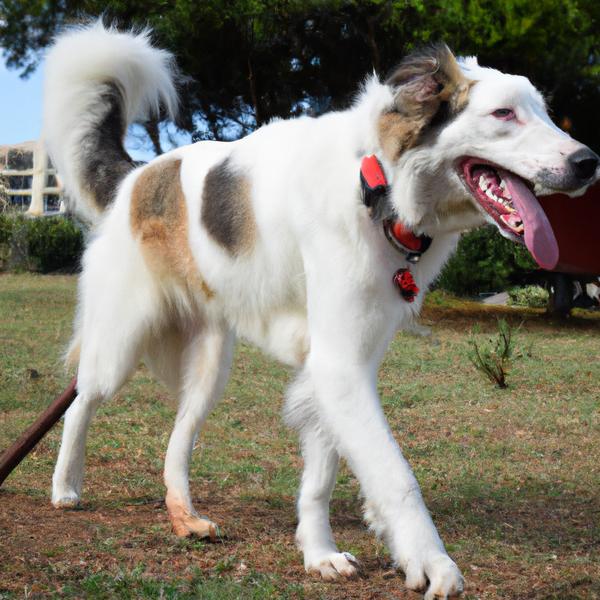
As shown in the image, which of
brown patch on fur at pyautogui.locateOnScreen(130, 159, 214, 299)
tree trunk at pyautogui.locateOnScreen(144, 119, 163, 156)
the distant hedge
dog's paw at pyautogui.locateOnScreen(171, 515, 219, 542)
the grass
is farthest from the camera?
the distant hedge

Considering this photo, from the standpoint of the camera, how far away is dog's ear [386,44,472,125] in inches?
119

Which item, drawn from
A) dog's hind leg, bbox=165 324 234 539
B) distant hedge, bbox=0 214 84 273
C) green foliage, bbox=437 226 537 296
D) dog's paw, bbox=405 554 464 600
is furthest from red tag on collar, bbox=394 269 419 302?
distant hedge, bbox=0 214 84 273

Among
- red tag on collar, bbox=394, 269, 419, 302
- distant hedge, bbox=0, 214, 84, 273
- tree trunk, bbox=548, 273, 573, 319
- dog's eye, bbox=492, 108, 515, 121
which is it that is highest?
dog's eye, bbox=492, 108, 515, 121

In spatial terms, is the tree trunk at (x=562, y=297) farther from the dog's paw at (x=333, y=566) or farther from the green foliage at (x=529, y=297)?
the dog's paw at (x=333, y=566)

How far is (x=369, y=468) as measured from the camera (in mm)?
3102

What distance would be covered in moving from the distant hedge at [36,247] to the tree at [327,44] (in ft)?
30.2

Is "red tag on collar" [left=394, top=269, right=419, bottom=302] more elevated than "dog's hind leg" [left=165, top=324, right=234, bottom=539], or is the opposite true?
"red tag on collar" [left=394, top=269, right=419, bottom=302]

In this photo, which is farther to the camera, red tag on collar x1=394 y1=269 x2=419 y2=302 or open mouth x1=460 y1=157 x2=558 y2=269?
red tag on collar x1=394 y1=269 x2=419 y2=302

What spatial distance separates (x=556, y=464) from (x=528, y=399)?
7.30 feet

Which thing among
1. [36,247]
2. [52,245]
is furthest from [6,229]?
[52,245]

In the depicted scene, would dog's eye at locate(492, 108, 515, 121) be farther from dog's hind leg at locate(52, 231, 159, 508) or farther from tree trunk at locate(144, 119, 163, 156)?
tree trunk at locate(144, 119, 163, 156)

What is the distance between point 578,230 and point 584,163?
151 centimetres

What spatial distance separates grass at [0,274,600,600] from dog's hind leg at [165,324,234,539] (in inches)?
8.2

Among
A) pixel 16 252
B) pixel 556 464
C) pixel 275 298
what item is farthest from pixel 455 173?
pixel 16 252
